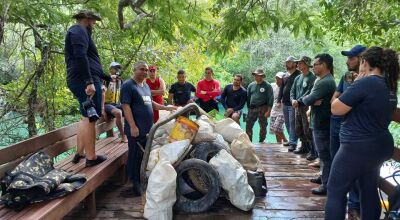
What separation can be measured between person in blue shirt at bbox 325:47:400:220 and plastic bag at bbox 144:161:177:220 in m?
1.39

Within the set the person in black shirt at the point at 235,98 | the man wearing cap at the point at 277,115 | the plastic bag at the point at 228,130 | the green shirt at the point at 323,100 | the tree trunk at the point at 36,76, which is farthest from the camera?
the person in black shirt at the point at 235,98

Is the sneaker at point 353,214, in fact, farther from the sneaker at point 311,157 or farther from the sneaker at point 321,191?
the sneaker at point 311,157

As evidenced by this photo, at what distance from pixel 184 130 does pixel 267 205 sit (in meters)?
1.17

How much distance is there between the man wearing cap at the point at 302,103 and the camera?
499cm

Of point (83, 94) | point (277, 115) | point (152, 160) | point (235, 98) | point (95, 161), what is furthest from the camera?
point (235, 98)

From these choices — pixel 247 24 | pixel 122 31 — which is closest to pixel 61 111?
pixel 122 31

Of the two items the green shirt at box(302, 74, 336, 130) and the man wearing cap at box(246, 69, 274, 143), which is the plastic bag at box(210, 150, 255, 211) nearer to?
the green shirt at box(302, 74, 336, 130)

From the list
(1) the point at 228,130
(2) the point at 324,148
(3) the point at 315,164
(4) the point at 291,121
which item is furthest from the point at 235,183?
(4) the point at 291,121

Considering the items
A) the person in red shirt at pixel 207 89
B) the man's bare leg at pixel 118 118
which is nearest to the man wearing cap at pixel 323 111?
the man's bare leg at pixel 118 118

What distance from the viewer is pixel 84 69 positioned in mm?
3266

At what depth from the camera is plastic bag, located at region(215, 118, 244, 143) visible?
14.2 feet

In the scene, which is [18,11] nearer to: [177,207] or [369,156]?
[177,207]

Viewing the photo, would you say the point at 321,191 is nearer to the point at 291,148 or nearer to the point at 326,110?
the point at 326,110

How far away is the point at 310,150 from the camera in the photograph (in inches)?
227
